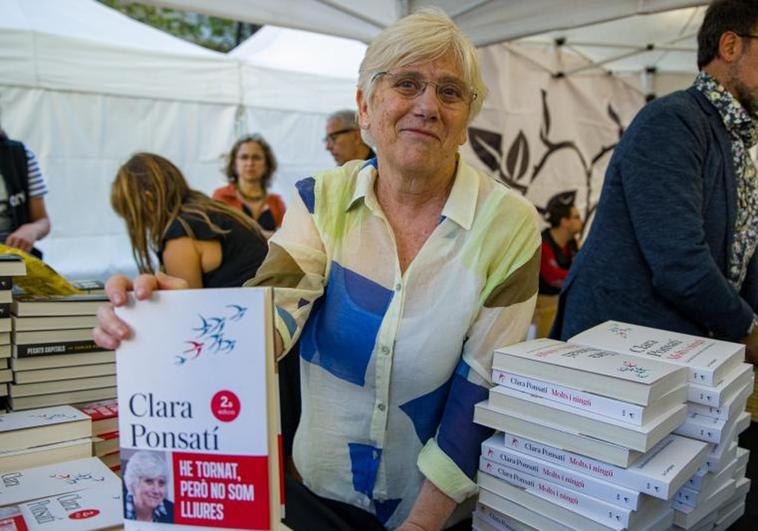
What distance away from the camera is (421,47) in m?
1.13

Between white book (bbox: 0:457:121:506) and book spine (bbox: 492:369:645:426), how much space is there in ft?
2.33

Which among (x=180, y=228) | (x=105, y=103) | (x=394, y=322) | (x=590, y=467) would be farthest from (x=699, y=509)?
(x=105, y=103)

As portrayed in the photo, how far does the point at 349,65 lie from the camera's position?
5.79 m

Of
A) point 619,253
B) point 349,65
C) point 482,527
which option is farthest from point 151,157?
point 349,65

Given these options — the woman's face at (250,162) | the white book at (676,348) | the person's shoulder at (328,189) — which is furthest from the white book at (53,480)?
the woman's face at (250,162)

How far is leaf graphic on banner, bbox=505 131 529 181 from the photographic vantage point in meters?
5.24

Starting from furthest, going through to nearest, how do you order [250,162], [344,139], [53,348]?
[250,162]
[344,139]
[53,348]

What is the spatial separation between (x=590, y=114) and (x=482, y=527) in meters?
5.68

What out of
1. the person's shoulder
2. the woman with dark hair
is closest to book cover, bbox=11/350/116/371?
the person's shoulder

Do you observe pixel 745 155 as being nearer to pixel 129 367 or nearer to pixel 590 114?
pixel 129 367

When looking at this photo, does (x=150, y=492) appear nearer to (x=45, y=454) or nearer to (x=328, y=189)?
(x=45, y=454)

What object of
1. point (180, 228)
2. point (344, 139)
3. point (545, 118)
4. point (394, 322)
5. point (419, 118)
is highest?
point (545, 118)

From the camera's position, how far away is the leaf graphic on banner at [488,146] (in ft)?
15.9

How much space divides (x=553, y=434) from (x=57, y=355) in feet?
3.69
